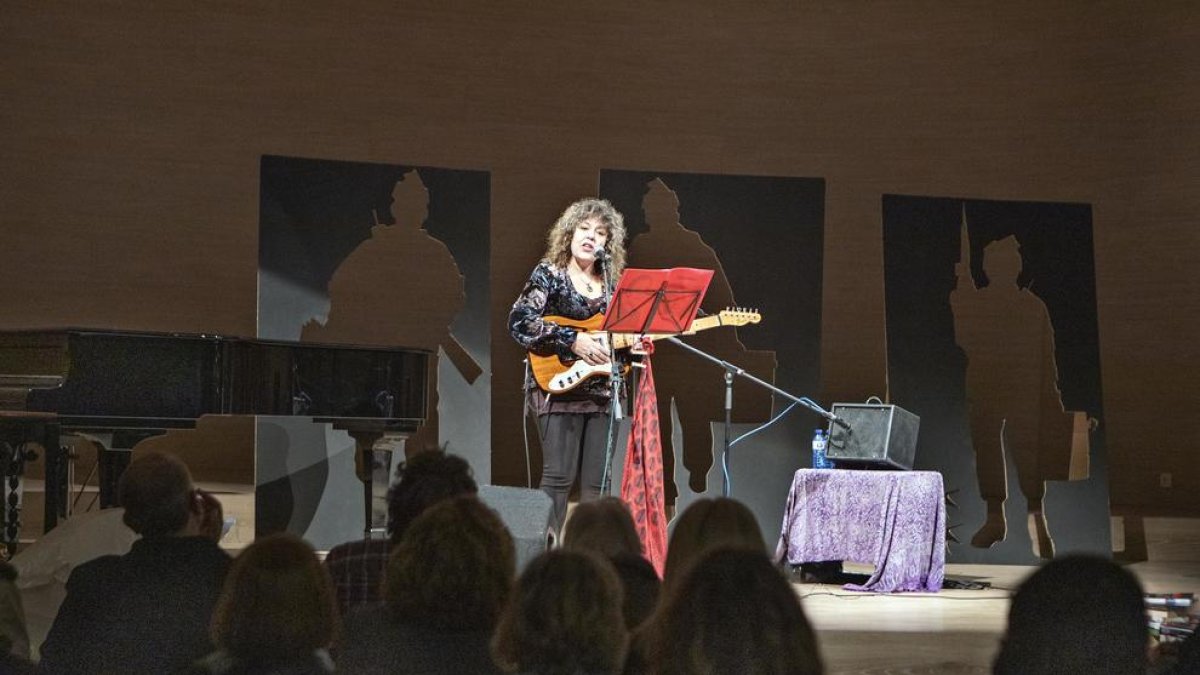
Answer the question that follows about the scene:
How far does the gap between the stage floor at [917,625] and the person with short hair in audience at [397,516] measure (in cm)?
107

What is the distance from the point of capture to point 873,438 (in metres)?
6.29

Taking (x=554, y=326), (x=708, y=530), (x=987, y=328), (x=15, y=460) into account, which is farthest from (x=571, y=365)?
(x=987, y=328)

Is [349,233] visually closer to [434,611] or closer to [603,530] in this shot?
[603,530]

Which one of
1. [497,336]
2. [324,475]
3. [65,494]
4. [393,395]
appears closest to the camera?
[65,494]

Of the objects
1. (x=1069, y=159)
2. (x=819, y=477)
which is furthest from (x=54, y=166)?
(x=1069, y=159)

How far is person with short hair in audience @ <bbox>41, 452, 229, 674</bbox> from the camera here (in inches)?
111

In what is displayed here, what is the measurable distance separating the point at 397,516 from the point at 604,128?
529cm

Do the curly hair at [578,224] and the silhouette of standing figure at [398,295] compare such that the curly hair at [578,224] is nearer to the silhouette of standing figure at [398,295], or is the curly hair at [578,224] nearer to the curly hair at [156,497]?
the silhouette of standing figure at [398,295]

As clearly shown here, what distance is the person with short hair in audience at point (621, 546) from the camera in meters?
2.94

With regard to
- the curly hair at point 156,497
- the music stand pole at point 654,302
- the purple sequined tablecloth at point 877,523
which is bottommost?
the purple sequined tablecloth at point 877,523

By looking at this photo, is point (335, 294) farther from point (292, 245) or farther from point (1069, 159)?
point (1069, 159)

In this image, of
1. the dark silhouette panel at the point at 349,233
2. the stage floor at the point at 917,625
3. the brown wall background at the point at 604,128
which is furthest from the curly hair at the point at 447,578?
the brown wall background at the point at 604,128

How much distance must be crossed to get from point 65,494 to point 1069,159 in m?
6.11

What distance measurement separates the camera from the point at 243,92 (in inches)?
319
